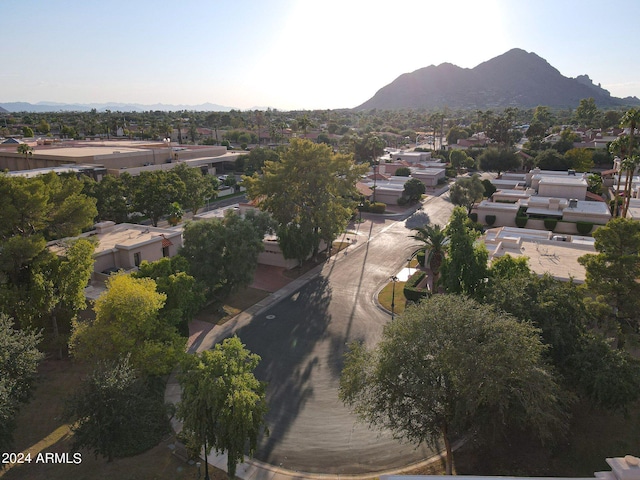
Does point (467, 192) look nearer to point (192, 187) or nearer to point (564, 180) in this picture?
point (564, 180)

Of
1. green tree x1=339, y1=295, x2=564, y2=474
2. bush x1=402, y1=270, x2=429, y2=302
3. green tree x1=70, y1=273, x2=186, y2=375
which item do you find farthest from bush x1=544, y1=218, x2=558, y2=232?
green tree x1=70, y1=273, x2=186, y2=375

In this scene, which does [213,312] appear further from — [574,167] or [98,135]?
[98,135]

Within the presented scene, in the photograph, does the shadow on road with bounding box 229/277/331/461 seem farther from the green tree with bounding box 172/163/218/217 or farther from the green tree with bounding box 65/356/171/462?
the green tree with bounding box 172/163/218/217

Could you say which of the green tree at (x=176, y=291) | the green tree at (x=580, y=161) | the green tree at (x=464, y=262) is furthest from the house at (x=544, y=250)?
the green tree at (x=580, y=161)

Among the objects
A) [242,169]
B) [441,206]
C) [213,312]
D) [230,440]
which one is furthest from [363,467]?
[242,169]

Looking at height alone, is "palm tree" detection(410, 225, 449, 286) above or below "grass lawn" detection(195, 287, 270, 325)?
above

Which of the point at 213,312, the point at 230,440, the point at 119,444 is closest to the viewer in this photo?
the point at 230,440
